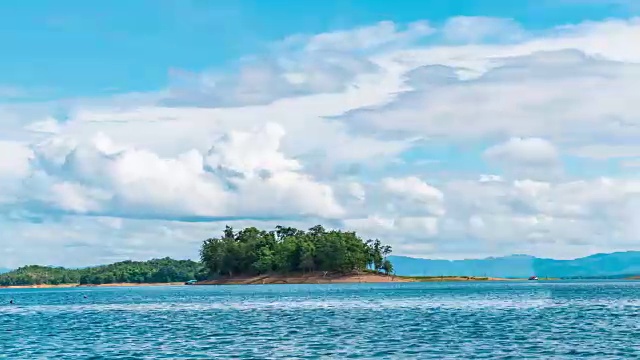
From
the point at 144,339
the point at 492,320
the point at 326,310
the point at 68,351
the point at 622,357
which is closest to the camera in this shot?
the point at 622,357

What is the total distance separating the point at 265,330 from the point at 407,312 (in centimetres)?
3275

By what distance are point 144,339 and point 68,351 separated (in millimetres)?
8532

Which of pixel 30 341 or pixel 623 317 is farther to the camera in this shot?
pixel 623 317

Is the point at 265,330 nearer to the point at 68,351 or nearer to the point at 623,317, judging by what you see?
the point at 68,351

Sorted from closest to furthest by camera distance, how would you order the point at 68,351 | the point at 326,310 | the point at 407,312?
the point at 68,351 < the point at 407,312 < the point at 326,310

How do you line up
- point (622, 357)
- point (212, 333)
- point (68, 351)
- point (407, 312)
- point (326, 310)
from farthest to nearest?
1. point (326, 310)
2. point (407, 312)
3. point (212, 333)
4. point (68, 351)
5. point (622, 357)

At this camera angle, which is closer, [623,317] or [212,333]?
[212,333]

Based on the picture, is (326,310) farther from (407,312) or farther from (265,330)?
(265,330)

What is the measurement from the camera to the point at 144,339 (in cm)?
7425

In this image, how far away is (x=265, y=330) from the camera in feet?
267

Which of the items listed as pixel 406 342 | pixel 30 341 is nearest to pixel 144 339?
pixel 30 341

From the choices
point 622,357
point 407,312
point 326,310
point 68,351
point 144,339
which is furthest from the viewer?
point 326,310

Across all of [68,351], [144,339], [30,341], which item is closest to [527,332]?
[144,339]

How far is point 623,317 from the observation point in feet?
310
